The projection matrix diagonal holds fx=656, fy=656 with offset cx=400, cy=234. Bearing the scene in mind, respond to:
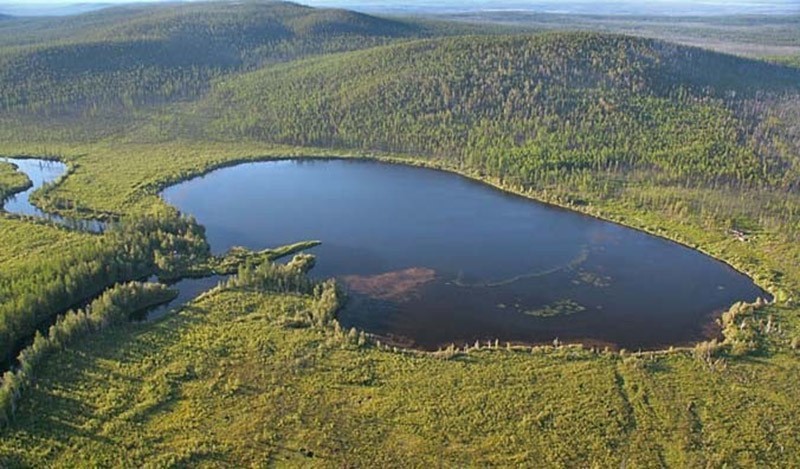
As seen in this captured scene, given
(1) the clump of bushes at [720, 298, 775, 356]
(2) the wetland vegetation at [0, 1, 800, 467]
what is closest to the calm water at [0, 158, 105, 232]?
(2) the wetland vegetation at [0, 1, 800, 467]

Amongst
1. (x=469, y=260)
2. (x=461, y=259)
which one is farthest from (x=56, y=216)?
(x=469, y=260)

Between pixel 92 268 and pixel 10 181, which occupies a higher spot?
pixel 10 181

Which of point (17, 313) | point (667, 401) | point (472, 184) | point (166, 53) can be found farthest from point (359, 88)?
point (667, 401)

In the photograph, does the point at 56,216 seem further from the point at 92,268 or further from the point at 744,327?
the point at 744,327

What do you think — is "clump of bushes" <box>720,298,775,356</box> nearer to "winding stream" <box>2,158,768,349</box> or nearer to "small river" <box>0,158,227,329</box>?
"winding stream" <box>2,158,768,349</box>

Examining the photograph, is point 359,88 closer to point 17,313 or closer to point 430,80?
point 430,80

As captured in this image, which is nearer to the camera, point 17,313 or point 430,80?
point 17,313
